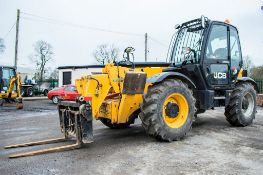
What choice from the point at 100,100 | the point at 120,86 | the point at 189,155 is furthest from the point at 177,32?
the point at 189,155

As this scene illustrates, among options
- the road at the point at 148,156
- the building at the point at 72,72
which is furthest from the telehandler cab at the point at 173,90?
the building at the point at 72,72

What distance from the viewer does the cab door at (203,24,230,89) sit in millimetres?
7535

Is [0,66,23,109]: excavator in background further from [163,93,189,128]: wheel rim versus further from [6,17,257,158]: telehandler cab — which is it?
[163,93,189,128]: wheel rim

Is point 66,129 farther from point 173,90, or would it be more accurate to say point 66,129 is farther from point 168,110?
point 173,90

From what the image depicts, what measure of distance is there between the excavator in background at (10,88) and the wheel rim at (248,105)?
12.4 m

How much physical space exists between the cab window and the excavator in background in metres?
12.3

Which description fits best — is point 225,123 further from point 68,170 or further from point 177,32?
point 68,170

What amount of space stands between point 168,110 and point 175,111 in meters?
0.19

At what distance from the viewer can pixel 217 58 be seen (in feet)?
25.5

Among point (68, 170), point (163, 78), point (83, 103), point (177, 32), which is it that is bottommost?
point (68, 170)

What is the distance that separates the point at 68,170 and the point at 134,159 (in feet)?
3.71

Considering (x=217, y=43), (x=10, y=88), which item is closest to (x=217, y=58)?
(x=217, y=43)

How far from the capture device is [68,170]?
4.52 m

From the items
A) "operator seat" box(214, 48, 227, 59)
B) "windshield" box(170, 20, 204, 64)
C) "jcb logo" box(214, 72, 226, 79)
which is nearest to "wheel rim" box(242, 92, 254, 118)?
"jcb logo" box(214, 72, 226, 79)
